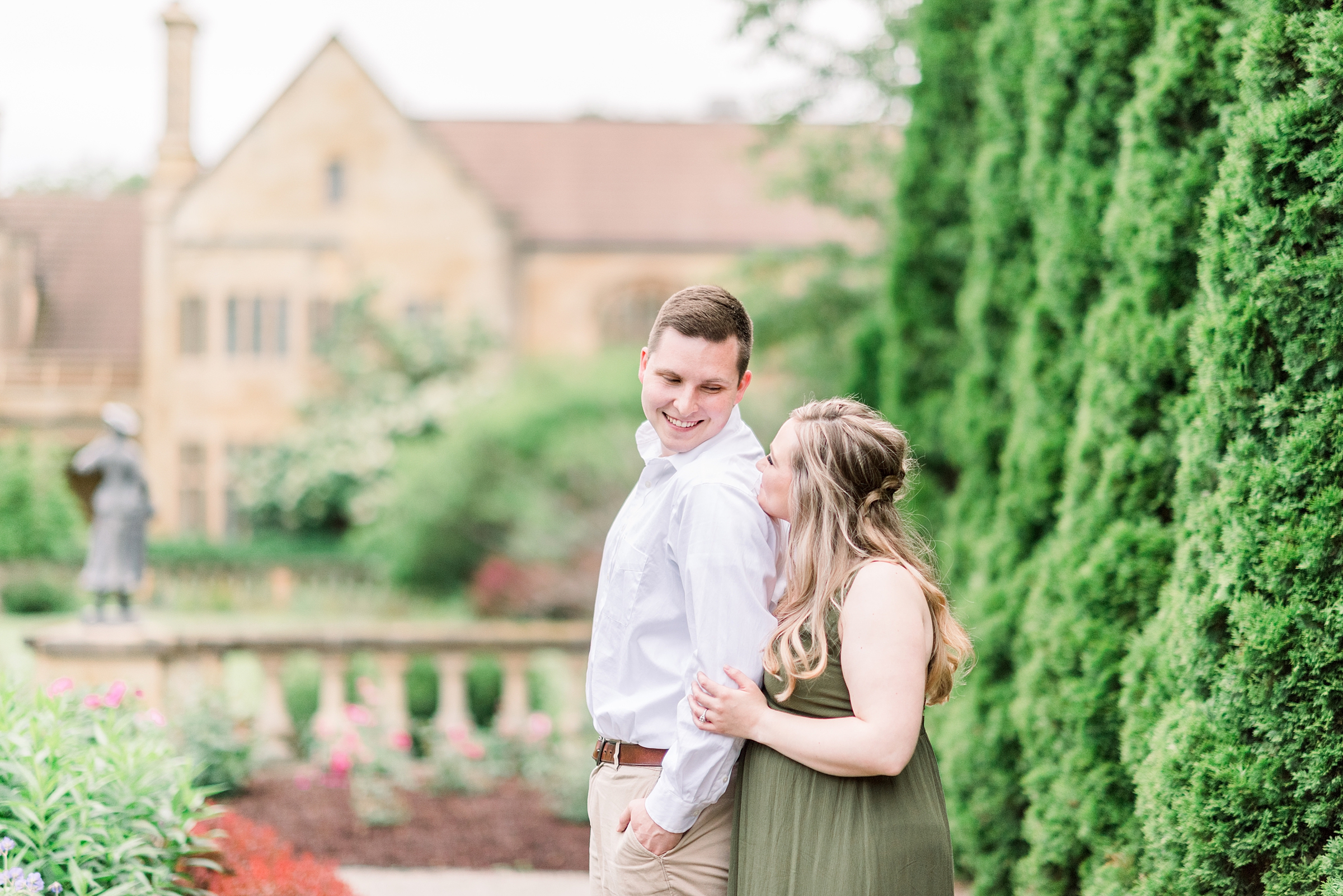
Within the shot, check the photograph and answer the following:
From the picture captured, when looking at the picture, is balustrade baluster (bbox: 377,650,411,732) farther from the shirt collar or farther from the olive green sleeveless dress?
the olive green sleeveless dress

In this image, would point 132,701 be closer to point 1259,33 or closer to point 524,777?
point 524,777

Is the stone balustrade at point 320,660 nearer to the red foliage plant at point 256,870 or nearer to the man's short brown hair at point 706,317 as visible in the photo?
the red foliage plant at point 256,870

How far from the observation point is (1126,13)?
161 inches

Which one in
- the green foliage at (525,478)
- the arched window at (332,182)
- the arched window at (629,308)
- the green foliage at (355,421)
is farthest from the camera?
the arched window at (629,308)

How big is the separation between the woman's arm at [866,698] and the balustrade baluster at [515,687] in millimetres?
6240

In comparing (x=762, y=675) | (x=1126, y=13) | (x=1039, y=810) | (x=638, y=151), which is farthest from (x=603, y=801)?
(x=638, y=151)

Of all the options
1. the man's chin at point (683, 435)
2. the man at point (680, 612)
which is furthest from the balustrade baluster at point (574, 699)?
the man's chin at point (683, 435)

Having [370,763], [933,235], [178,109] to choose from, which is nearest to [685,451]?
[933,235]

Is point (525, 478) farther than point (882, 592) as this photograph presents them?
Yes

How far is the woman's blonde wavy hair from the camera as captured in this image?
2.36 meters

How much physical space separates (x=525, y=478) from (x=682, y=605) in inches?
513

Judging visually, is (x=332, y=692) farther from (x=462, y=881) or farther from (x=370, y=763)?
(x=462, y=881)

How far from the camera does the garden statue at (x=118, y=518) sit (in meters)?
7.32

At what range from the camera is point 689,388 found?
8.24 feet
